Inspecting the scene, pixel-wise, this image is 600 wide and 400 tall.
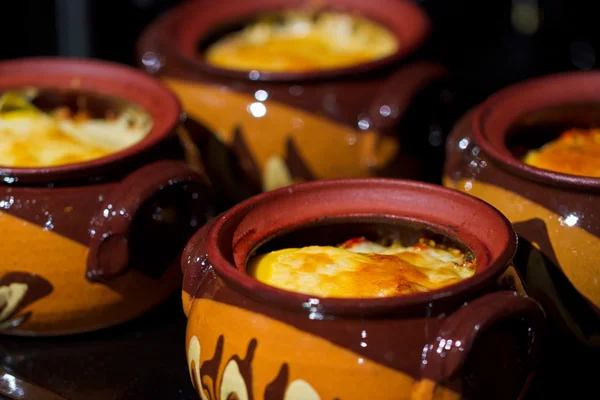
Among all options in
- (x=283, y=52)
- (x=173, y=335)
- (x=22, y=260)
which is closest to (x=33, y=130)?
(x=22, y=260)

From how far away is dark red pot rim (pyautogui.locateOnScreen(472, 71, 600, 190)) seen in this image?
3.38ft

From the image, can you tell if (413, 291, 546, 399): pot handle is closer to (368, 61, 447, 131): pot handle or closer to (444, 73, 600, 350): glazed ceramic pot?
(444, 73, 600, 350): glazed ceramic pot

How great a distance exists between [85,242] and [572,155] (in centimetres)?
65

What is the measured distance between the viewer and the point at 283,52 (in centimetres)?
158

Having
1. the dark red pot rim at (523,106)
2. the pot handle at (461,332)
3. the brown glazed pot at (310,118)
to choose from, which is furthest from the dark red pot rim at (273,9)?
the pot handle at (461,332)

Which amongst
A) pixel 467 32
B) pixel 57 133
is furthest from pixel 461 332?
pixel 467 32

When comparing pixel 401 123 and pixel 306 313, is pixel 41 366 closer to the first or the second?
pixel 306 313

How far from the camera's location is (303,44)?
5.37ft

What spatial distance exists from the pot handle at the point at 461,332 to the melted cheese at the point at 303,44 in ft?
2.53

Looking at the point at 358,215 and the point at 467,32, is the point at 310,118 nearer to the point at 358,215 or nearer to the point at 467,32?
the point at 358,215

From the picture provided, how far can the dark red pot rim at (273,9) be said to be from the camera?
4.50ft

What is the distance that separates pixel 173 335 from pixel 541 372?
49 centimetres

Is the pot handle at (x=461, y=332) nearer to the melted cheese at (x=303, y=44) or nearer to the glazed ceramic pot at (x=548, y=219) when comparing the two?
the glazed ceramic pot at (x=548, y=219)

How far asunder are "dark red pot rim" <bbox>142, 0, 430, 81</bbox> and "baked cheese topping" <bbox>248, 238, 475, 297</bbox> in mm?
462
